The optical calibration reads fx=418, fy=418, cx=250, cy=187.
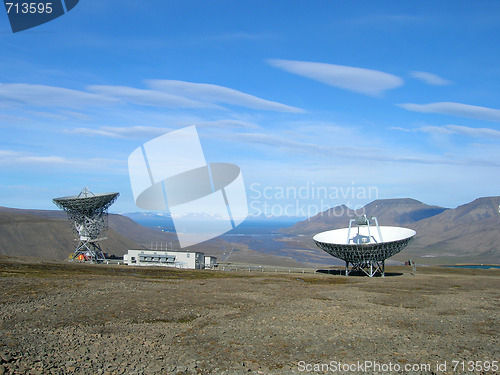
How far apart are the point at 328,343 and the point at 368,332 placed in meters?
3.56

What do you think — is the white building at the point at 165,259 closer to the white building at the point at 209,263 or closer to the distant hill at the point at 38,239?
the white building at the point at 209,263

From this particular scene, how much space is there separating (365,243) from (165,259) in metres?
38.1

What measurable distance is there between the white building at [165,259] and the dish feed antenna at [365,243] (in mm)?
24583

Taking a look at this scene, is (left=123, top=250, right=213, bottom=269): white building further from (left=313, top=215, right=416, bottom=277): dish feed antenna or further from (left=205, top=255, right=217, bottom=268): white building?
(left=313, top=215, right=416, bottom=277): dish feed antenna

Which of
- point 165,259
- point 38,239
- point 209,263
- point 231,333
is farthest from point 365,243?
point 38,239

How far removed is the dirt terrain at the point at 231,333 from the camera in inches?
675

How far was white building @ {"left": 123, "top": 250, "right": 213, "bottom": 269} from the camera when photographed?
79500 mm

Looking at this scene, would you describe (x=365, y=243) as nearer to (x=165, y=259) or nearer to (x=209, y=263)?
(x=209, y=263)

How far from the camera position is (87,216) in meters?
81.8

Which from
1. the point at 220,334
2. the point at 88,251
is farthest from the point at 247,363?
the point at 88,251

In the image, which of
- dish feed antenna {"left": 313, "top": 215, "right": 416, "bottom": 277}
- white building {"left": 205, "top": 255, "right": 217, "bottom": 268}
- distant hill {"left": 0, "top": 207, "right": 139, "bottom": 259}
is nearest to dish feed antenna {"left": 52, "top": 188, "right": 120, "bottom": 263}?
white building {"left": 205, "top": 255, "right": 217, "bottom": 268}

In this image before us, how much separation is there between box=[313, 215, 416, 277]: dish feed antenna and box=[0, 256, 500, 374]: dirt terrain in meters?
25.8

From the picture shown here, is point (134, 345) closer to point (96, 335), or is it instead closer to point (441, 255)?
point (96, 335)

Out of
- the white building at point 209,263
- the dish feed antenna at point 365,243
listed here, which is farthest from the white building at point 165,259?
the dish feed antenna at point 365,243
